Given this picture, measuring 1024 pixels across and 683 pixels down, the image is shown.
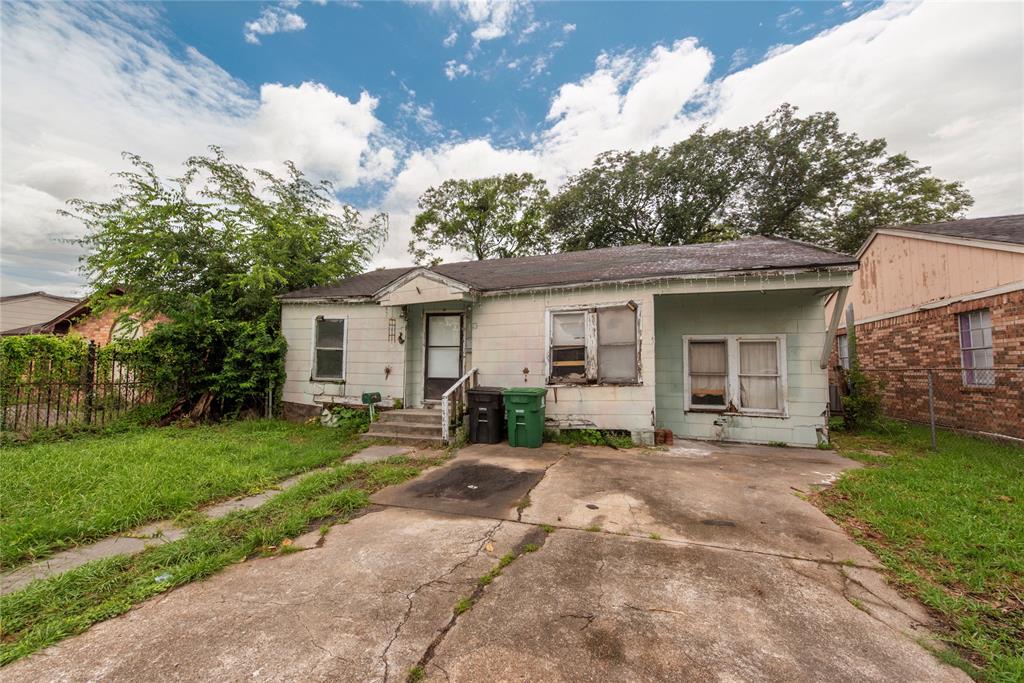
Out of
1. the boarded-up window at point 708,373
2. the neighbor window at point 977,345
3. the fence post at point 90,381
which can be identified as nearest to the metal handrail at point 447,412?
the boarded-up window at point 708,373

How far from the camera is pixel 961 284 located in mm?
8055

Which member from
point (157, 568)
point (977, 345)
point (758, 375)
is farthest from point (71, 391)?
point (977, 345)

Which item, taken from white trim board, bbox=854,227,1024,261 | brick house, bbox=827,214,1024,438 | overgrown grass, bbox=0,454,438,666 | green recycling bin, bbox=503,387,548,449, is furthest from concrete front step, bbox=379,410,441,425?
white trim board, bbox=854,227,1024,261

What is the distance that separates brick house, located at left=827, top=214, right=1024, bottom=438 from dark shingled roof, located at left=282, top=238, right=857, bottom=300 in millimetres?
3066

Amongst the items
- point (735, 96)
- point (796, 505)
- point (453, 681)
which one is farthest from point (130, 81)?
point (735, 96)

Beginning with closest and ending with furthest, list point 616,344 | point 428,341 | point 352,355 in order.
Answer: point 616,344, point 428,341, point 352,355

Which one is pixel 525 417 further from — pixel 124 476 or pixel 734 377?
pixel 124 476

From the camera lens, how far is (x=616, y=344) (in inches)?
285

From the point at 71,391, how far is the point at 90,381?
0.32 m

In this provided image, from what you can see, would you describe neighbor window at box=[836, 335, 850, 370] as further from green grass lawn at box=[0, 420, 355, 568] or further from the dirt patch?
green grass lawn at box=[0, 420, 355, 568]

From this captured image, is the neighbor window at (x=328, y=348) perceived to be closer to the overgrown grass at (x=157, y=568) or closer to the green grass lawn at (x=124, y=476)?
the green grass lawn at (x=124, y=476)

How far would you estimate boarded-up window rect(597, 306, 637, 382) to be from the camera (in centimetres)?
714

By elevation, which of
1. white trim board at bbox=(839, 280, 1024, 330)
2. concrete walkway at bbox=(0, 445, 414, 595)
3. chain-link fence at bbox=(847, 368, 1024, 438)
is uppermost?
white trim board at bbox=(839, 280, 1024, 330)

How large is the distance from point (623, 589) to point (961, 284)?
10922 mm
